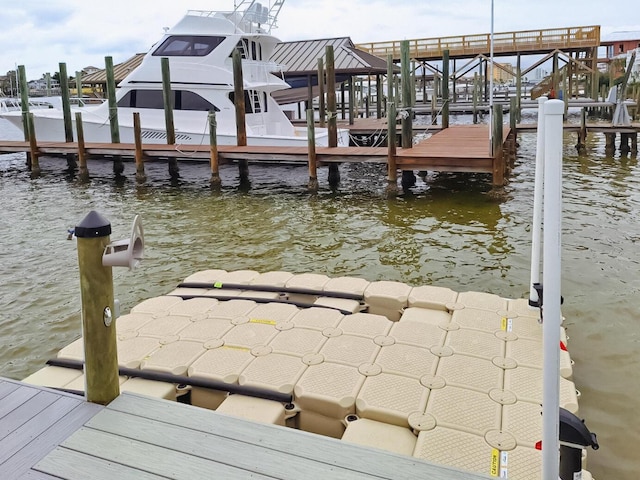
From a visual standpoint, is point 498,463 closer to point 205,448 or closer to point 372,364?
point 372,364

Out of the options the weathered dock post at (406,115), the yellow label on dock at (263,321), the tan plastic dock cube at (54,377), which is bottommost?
the tan plastic dock cube at (54,377)

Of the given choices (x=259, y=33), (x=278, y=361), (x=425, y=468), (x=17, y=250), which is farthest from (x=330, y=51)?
(x=425, y=468)

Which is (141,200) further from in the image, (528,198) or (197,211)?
(528,198)

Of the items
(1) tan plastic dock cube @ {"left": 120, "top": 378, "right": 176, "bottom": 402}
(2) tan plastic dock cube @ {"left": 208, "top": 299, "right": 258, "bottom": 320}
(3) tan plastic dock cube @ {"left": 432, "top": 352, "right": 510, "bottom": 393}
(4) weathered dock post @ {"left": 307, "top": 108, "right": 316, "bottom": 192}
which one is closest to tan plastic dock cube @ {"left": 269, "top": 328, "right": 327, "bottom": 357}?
(2) tan plastic dock cube @ {"left": 208, "top": 299, "right": 258, "bottom": 320}

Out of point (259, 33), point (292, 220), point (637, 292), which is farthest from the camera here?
point (259, 33)

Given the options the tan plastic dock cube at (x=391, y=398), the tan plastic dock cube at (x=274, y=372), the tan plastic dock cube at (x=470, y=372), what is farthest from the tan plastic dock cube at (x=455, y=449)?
the tan plastic dock cube at (x=274, y=372)

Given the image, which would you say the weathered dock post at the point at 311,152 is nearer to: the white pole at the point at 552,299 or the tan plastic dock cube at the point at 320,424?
the tan plastic dock cube at the point at 320,424

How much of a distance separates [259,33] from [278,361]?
1429cm

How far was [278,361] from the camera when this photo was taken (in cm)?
381

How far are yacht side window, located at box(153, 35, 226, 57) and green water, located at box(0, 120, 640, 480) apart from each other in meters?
3.55

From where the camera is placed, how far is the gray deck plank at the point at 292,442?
2205mm

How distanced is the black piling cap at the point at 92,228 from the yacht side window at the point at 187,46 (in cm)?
1408

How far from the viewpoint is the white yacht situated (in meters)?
15.3

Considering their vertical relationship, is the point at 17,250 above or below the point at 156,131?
below
